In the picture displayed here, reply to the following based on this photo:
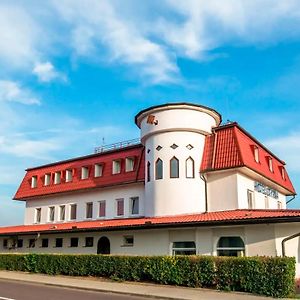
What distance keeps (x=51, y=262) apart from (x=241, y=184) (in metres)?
12.1

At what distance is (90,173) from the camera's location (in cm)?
3161

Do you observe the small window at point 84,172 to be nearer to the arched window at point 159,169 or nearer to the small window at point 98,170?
the small window at point 98,170

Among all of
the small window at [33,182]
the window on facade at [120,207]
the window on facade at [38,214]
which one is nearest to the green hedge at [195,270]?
the window on facade at [120,207]

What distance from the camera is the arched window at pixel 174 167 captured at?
2490 centimetres

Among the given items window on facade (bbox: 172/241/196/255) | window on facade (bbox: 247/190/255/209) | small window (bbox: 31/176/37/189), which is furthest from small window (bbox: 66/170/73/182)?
window on facade (bbox: 247/190/255/209)

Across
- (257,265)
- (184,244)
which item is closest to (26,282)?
(184,244)

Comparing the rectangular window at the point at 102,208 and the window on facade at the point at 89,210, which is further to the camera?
the window on facade at the point at 89,210

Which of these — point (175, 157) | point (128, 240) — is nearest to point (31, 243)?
point (128, 240)

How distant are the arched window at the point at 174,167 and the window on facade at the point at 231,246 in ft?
20.6

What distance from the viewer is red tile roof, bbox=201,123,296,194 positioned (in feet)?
78.7

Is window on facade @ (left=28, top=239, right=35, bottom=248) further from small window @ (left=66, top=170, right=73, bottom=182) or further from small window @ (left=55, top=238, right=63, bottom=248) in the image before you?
small window @ (left=66, top=170, right=73, bottom=182)

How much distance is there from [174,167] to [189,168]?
0.95 meters

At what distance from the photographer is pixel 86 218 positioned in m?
30.4

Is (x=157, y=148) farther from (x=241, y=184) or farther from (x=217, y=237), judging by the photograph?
(x=217, y=237)
